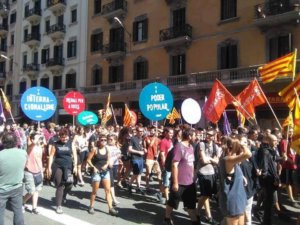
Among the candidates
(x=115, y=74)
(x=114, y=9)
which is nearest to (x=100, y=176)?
(x=115, y=74)

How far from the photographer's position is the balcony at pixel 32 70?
38.6 metres

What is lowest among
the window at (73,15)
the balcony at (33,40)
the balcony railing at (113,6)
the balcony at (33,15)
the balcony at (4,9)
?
the balcony at (33,40)

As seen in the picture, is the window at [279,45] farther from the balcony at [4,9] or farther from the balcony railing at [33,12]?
the balcony at [4,9]

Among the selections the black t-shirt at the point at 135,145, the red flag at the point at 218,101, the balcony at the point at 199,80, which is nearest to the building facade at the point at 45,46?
the balcony at the point at 199,80

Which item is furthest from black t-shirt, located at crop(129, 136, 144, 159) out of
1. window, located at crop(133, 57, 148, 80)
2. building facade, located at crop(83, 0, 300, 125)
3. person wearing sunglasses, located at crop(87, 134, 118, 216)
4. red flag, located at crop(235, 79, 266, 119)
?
window, located at crop(133, 57, 148, 80)

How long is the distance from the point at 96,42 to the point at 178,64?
9190mm

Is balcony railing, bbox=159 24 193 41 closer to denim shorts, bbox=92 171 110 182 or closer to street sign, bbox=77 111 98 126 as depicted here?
street sign, bbox=77 111 98 126

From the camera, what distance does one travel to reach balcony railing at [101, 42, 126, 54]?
95.9 feet

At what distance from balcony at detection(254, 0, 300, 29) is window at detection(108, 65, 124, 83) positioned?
38.5 feet

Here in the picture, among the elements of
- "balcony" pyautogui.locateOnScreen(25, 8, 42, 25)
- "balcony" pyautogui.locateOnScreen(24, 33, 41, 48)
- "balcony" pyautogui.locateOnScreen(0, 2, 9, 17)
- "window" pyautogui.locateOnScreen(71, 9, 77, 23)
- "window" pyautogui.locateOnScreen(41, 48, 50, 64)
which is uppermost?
"balcony" pyautogui.locateOnScreen(0, 2, 9, 17)

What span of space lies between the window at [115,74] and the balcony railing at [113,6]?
13.2ft

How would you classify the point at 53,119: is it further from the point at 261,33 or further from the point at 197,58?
the point at 261,33

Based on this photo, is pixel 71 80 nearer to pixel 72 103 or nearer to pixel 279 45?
pixel 72 103

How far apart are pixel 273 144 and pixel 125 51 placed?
2266 cm
